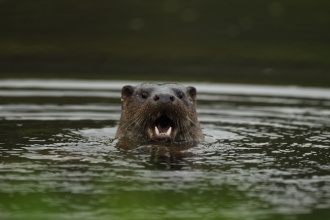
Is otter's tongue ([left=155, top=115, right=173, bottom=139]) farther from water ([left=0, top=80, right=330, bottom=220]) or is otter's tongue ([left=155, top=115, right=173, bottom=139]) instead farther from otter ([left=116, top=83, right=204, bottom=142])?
water ([left=0, top=80, right=330, bottom=220])

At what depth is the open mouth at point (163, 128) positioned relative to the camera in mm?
9977

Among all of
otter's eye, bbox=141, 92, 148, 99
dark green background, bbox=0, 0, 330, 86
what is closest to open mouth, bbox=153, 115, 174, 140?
otter's eye, bbox=141, 92, 148, 99

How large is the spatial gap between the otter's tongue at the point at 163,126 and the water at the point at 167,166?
0.43 meters

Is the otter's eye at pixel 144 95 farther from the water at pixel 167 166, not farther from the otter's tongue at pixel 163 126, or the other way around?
the water at pixel 167 166

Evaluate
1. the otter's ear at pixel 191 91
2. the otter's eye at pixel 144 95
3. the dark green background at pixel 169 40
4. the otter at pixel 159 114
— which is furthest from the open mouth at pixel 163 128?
the dark green background at pixel 169 40

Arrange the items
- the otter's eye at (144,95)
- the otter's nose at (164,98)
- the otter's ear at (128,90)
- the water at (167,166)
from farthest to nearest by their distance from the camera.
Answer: the otter's ear at (128,90) → the otter's eye at (144,95) → the otter's nose at (164,98) → the water at (167,166)

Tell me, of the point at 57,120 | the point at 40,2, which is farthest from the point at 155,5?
the point at 57,120

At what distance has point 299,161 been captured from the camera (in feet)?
28.7

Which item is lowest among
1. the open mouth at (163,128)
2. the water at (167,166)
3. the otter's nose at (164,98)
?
the water at (167,166)

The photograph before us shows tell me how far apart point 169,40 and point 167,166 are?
12.2 m

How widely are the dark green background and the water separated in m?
3.01

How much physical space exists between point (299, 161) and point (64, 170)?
246cm

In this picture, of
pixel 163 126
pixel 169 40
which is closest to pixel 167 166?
pixel 163 126

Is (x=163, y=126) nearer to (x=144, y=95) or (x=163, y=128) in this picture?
(x=163, y=128)
